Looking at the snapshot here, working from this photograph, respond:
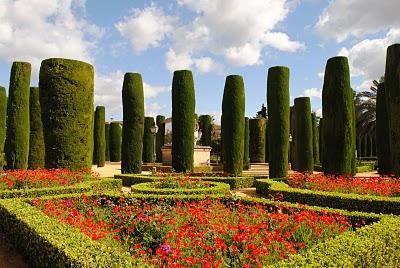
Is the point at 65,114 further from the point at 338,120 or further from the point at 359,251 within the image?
the point at 359,251

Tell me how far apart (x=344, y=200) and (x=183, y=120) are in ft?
40.2

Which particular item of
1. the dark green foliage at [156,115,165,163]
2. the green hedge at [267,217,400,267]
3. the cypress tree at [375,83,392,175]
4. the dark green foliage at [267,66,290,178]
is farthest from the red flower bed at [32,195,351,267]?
the dark green foliage at [156,115,165,163]

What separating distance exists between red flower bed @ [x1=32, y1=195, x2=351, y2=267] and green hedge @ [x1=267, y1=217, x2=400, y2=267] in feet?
1.93

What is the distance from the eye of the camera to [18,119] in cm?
2186

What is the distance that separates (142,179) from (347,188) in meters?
9.23

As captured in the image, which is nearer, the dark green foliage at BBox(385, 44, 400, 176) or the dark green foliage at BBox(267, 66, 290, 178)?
the dark green foliage at BBox(385, 44, 400, 176)

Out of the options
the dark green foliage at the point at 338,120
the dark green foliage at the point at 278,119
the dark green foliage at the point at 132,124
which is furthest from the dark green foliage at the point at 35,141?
the dark green foliage at the point at 338,120

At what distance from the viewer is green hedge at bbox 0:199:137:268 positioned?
4243mm

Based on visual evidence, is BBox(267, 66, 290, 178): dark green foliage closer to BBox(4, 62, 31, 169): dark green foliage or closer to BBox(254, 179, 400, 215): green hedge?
BBox(254, 179, 400, 215): green hedge

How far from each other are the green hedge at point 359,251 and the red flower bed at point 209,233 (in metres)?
0.59

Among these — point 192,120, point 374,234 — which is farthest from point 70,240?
point 192,120

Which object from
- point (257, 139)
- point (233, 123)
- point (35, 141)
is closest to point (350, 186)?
point (233, 123)

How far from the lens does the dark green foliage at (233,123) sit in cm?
2095

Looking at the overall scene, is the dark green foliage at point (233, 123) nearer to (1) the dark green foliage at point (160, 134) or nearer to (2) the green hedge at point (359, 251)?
(2) the green hedge at point (359, 251)
